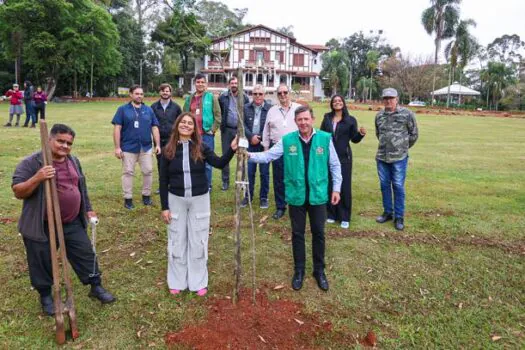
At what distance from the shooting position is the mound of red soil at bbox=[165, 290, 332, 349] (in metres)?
3.23

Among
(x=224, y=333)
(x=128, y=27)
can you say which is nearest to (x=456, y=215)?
(x=224, y=333)

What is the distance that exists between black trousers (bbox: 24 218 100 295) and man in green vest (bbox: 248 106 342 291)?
5.93 ft

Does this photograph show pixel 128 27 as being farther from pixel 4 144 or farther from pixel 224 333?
pixel 224 333

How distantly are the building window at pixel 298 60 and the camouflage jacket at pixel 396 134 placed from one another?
50.8 metres

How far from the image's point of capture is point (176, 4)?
322cm

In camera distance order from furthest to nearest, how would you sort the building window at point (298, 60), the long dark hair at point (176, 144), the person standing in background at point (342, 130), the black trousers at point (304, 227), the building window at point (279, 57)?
the building window at point (298, 60) → the building window at point (279, 57) → the person standing in background at point (342, 130) → the black trousers at point (304, 227) → the long dark hair at point (176, 144)

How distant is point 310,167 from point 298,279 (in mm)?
1222

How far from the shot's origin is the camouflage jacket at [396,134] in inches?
223

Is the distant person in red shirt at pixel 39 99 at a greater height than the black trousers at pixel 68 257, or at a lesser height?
greater

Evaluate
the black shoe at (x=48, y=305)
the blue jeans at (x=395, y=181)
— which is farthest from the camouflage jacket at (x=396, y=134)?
the black shoe at (x=48, y=305)

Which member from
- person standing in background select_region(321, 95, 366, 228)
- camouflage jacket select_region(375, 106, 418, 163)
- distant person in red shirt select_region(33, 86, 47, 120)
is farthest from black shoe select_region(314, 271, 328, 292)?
distant person in red shirt select_region(33, 86, 47, 120)

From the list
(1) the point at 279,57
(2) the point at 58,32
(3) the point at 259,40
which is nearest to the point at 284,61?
(1) the point at 279,57

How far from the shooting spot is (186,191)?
3.69m

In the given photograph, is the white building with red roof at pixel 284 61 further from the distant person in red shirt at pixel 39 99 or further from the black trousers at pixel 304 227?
the black trousers at pixel 304 227
